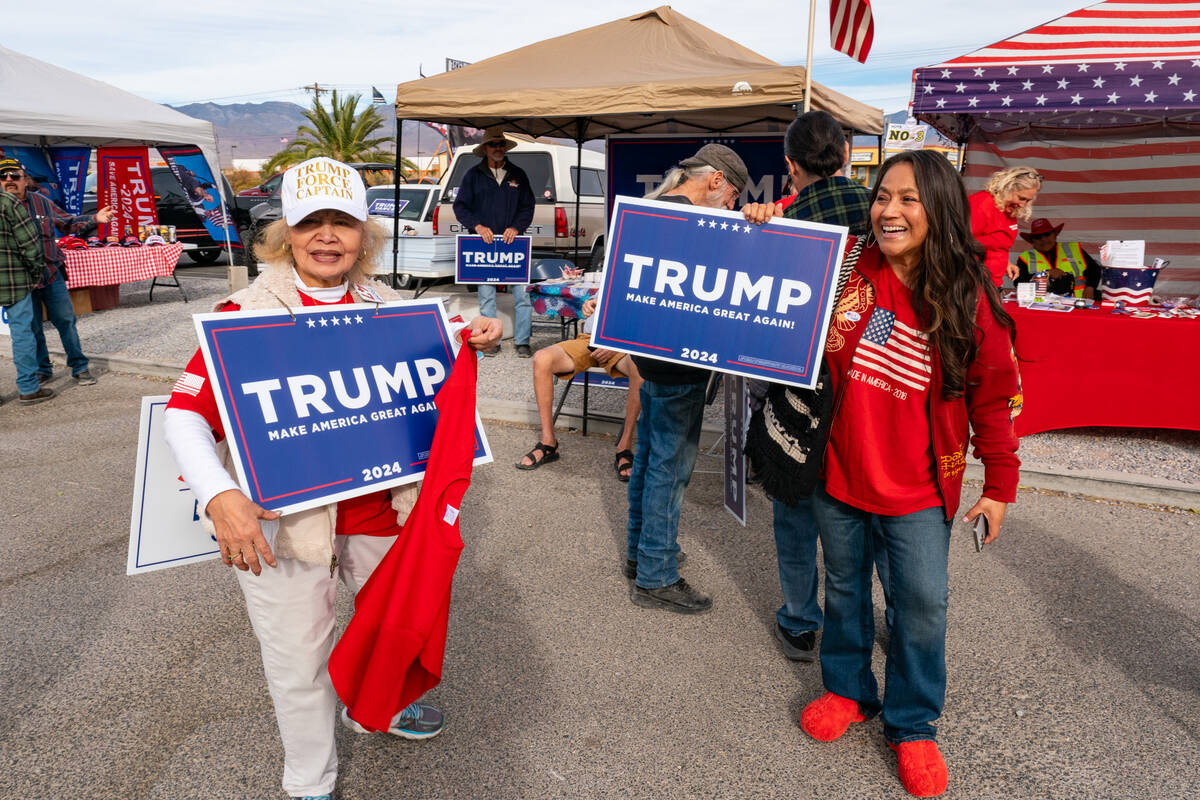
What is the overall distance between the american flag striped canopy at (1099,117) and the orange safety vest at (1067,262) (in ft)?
3.78

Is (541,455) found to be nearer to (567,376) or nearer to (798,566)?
(567,376)

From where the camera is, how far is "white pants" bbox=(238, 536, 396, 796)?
6.52 feet

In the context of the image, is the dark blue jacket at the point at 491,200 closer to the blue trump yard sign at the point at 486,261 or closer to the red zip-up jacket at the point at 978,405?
the blue trump yard sign at the point at 486,261

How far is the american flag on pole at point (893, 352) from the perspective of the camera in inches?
89.0

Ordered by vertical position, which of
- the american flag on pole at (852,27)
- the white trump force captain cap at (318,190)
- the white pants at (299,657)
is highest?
the american flag on pole at (852,27)

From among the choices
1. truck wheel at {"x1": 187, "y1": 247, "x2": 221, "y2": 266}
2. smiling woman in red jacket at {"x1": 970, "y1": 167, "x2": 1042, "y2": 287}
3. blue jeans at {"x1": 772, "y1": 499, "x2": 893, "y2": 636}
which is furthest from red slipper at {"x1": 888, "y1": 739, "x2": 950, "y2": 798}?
truck wheel at {"x1": 187, "y1": 247, "x2": 221, "y2": 266}

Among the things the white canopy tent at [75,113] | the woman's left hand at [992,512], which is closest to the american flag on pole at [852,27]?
the woman's left hand at [992,512]

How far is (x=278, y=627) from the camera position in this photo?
1.99m

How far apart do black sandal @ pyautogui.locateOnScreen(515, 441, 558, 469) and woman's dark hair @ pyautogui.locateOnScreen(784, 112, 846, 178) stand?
9.37 ft

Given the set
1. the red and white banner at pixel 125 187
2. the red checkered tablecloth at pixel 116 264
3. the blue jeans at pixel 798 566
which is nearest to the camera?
the blue jeans at pixel 798 566

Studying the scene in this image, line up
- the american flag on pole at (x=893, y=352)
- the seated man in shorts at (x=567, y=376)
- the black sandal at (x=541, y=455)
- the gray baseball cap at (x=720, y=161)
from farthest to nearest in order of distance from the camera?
the black sandal at (x=541, y=455) < the seated man in shorts at (x=567, y=376) < the gray baseball cap at (x=720, y=161) < the american flag on pole at (x=893, y=352)

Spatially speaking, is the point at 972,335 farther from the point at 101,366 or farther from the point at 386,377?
the point at 101,366

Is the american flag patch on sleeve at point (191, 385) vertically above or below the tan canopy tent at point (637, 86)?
below

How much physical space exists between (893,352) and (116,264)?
12.1m
